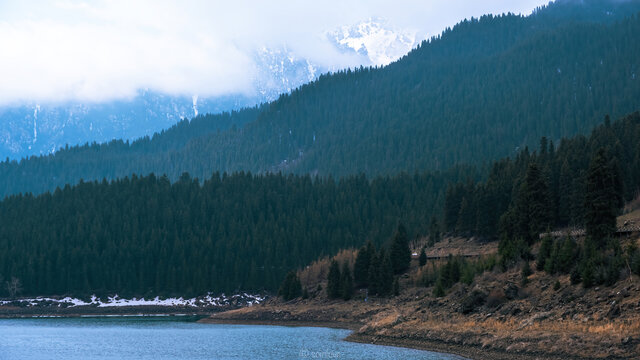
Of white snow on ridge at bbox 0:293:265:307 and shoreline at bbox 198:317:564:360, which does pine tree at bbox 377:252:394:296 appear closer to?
shoreline at bbox 198:317:564:360

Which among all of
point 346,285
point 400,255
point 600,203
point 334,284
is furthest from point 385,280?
point 600,203

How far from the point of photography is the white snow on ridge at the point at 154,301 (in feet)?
622

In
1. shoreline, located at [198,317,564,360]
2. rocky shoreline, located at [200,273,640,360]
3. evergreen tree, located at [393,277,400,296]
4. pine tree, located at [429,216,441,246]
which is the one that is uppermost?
pine tree, located at [429,216,441,246]

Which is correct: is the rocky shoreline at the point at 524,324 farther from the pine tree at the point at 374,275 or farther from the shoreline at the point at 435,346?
the pine tree at the point at 374,275

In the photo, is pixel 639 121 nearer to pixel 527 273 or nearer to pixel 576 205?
pixel 576 205

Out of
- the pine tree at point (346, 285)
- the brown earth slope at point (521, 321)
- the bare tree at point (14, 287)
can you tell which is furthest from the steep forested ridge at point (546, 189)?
the bare tree at point (14, 287)

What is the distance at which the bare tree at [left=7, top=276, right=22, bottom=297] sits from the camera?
19550 centimetres

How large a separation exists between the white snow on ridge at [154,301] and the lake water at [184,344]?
5002 cm

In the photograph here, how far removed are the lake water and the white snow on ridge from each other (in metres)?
50.0

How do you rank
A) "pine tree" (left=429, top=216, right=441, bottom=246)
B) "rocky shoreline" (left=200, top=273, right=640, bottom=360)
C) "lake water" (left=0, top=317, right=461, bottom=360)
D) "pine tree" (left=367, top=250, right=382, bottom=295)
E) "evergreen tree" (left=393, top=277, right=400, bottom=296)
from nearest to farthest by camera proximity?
"rocky shoreline" (left=200, top=273, right=640, bottom=360), "lake water" (left=0, top=317, right=461, bottom=360), "evergreen tree" (left=393, top=277, right=400, bottom=296), "pine tree" (left=367, top=250, right=382, bottom=295), "pine tree" (left=429, top=216, right=441, bottom=246)

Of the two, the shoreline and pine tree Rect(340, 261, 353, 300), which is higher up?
pine tree Rect(340, 261, 353, 300)

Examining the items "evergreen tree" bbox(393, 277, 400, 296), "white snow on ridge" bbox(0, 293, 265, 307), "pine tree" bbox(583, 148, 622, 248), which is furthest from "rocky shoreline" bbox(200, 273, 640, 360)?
"white snow on ridge" bbox(0, 293, 265, 307)

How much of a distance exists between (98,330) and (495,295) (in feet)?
249

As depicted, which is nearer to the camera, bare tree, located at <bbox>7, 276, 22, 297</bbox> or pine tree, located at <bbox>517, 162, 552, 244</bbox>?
pine tree, located at <bbox>517, 162, 552, 244</bbox>
